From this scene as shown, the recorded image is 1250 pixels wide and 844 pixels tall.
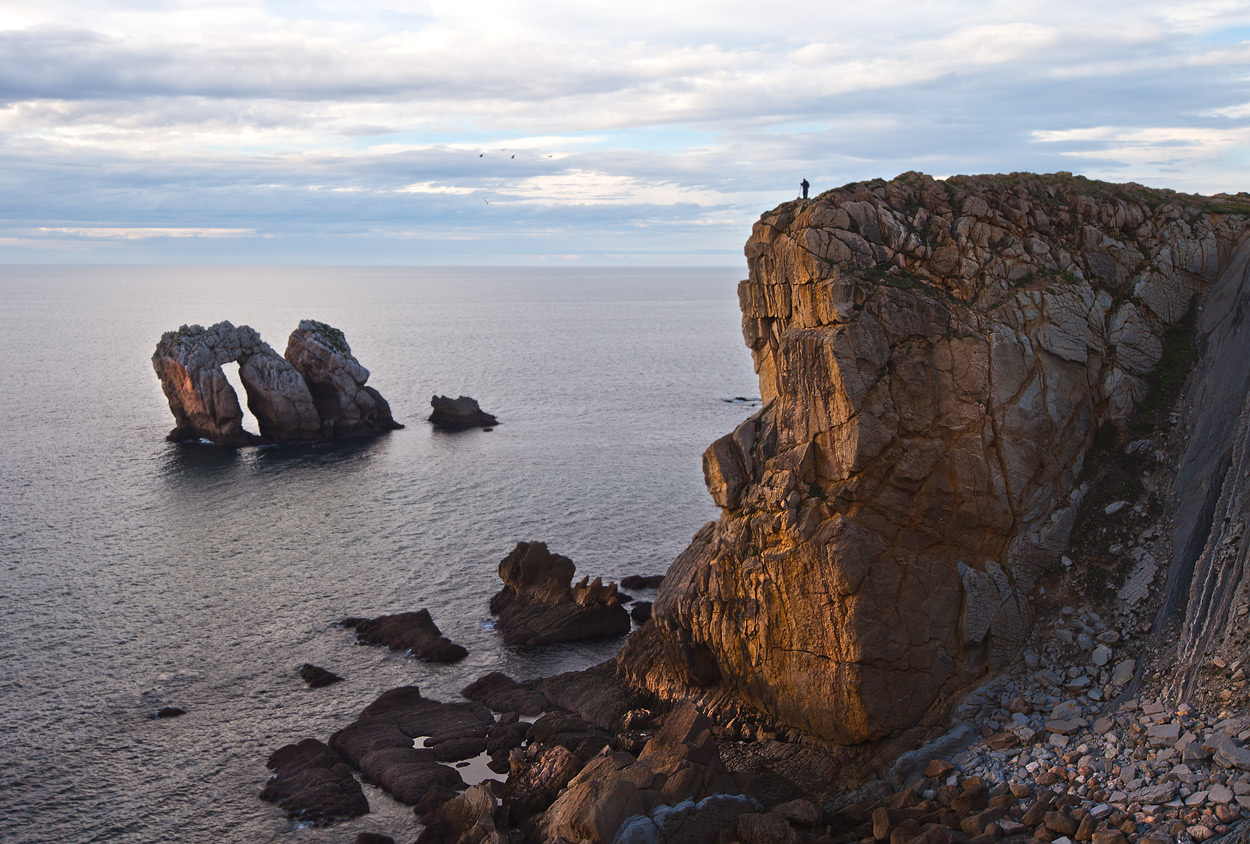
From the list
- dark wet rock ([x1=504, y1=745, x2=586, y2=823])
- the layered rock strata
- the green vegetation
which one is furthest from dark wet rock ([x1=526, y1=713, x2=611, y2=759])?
the green vegetation

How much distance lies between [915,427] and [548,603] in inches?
890

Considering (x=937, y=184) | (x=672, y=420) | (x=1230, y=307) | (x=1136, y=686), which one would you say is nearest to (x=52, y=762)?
(x=1136, y=686)

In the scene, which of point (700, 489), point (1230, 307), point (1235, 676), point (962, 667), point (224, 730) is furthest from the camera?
point (700, 489)

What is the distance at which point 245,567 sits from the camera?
5588 centimetres

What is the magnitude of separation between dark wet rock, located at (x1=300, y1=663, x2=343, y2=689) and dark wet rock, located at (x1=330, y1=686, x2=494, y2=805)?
3444mm

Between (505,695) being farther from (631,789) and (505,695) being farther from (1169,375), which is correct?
(1169,375)

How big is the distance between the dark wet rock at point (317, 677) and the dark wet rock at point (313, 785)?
18.2 ft

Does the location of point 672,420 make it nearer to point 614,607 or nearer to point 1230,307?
point 614,607

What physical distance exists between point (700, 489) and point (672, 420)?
2973 cm

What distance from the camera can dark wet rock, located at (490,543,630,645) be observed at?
4569cm

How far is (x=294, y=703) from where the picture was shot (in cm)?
3962

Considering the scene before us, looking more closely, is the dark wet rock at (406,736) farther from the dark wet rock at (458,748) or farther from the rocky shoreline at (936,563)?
the dark wet rock at (458,748)

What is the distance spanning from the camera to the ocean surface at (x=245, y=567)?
3428 cm

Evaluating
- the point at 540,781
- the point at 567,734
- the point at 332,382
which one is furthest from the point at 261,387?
the point at 540,781
